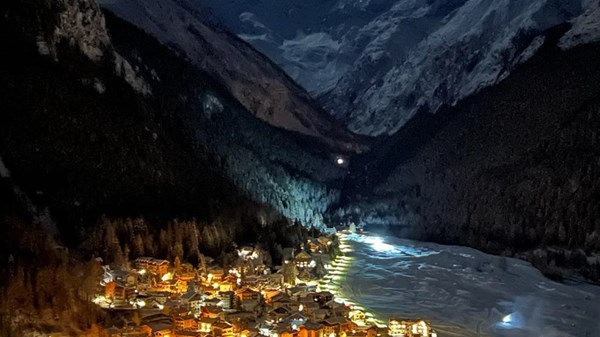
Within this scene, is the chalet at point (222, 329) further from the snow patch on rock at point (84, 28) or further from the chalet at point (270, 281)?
the snow patch on rock at point (84, 28)

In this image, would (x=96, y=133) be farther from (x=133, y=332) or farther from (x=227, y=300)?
(x=133, y=332)

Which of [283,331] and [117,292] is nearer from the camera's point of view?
[283,331]

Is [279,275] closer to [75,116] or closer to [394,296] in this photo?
[394,296]

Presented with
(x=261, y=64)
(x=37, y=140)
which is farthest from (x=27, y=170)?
(x=261, y=64)

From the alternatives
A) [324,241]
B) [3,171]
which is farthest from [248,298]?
[324,241]

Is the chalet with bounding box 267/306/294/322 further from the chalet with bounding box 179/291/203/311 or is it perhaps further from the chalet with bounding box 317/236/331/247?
the chalet with bounding box 317/236/331/247
